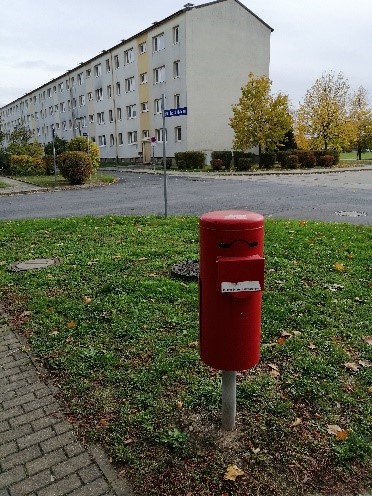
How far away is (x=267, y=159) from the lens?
3409 cm

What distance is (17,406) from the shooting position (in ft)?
9.79

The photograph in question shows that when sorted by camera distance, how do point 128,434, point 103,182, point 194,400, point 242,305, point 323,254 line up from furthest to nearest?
point 103,182 → point 323,254 → point 194,400 → point 128,434 → point 242,305

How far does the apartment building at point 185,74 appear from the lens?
117 ft

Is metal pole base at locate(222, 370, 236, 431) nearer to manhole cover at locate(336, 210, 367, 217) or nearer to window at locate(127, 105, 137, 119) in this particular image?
manhole cover at locate(336, 210, 367, 217)

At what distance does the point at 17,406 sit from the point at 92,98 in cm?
5460

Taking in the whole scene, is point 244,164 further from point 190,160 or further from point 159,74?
point 159,74

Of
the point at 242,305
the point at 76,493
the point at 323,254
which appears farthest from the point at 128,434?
the point at 323,254

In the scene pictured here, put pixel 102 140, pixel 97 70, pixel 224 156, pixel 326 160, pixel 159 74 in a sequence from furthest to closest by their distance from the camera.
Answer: pixel 102 140, pixel 97 70, pixel 159 74, pixel 326 160, pixel 224 156

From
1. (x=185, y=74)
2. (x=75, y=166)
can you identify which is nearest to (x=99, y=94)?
(x=185, y=74)

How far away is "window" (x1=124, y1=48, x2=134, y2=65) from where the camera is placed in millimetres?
43688

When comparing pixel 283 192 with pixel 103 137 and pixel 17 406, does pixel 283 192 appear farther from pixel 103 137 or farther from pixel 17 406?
pixel 103 137

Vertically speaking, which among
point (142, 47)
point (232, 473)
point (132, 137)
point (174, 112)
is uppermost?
point (142, 47)

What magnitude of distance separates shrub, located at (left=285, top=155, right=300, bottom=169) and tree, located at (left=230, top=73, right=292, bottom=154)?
6.62ft

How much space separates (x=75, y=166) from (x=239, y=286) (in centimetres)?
2133
